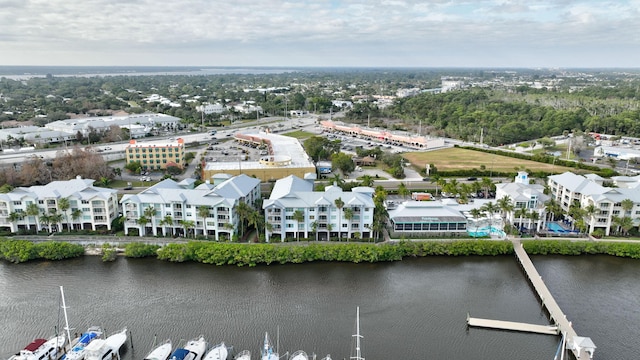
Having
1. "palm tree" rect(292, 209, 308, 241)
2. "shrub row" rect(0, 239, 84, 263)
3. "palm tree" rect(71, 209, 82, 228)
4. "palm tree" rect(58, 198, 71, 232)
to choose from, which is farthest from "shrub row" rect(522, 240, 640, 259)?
"palm tree" rect(58, 198, 71, 232)

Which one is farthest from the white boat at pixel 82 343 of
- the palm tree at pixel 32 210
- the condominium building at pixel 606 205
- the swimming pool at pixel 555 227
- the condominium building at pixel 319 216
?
the condominium building at pixel 606 205

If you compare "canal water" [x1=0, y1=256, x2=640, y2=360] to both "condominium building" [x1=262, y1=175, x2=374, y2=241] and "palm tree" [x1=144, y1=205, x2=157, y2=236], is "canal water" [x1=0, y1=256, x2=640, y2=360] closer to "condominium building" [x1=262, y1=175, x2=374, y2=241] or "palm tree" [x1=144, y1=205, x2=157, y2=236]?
"palm tree" [x1=144, y1=205, x2=157, y2=236]

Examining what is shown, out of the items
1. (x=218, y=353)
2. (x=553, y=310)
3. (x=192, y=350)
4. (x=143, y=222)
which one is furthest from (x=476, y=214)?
(x=143, y=222)

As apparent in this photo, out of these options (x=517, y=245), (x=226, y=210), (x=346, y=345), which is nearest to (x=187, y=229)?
(x=226, y=210)

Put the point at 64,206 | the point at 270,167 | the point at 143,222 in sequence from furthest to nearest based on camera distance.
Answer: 1. the point at 270,167
2. the point at 64,206
3. the point at 143,222

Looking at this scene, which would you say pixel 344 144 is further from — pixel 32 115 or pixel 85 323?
pixel 32 115

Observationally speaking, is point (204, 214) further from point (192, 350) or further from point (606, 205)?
point (606, 205)
